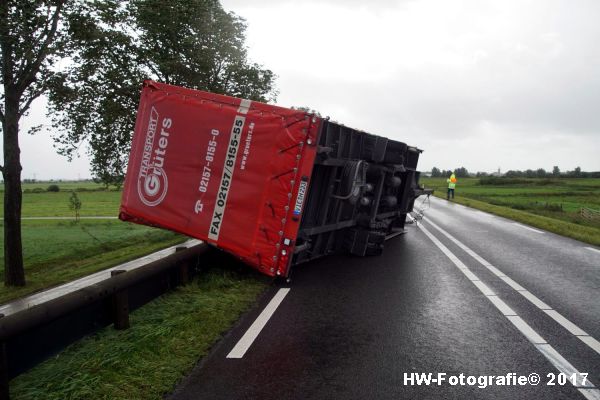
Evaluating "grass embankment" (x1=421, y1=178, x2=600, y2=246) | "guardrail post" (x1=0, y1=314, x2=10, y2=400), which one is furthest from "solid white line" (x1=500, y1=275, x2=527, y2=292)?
"guardrail post" (x1=0, y1=314, x2=10, y2=400)

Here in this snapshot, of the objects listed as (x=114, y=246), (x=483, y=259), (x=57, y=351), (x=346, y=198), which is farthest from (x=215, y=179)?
(x=114, y=246)

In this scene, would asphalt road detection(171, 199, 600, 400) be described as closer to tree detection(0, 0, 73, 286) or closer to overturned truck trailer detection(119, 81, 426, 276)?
overturned truck trailer detection(119, 81, 426, 276)

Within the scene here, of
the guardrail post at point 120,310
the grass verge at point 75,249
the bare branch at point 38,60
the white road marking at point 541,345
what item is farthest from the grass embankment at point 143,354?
the bare branch at point 38,60

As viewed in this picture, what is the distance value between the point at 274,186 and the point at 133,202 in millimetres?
2474

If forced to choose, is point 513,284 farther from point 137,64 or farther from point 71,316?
point 137,64

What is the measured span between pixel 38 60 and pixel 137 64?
462 cm

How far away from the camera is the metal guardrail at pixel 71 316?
3.54 meters

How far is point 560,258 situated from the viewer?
31.0 ft

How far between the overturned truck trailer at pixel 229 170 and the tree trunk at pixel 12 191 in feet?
24.2

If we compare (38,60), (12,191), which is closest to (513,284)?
(38,60)

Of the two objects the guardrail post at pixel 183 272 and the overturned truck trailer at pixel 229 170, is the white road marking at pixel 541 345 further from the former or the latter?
the guardrail post at pixel 183 272

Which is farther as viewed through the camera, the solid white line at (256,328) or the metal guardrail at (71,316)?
the solid white line at (256,328)

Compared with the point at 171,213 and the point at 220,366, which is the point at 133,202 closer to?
the point at 171,213

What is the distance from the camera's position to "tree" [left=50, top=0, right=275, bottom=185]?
13.8 meters
